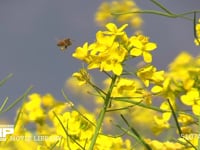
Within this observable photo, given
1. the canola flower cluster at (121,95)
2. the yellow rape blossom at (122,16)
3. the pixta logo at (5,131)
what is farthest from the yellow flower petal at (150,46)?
the yellow rape blossom at (122,16)

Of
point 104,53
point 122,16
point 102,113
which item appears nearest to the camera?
point 102,113

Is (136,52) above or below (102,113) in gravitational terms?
above

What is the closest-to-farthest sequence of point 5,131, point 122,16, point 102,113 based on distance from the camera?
point 102,113 < point 5,131 < point 122,16

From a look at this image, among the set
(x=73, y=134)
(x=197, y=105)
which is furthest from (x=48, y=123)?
(x=197, y=105)

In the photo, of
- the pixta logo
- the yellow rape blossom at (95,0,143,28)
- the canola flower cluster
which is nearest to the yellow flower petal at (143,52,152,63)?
the canola flower cluster

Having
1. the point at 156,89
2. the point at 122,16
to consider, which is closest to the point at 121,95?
the point at 156,89

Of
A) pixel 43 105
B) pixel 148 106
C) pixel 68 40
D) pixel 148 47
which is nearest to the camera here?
pixel 148 106

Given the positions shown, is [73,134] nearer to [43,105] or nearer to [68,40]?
[68,40]

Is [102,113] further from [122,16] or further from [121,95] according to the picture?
[122,16]

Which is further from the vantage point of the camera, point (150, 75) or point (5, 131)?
point (5, 131)

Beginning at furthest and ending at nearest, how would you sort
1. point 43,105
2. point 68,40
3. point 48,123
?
1. point 43,105
2. point 48,123
3. point 68,40

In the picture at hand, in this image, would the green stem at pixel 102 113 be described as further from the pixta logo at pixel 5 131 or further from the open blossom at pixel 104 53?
the pixta logo at pixel 5 131
